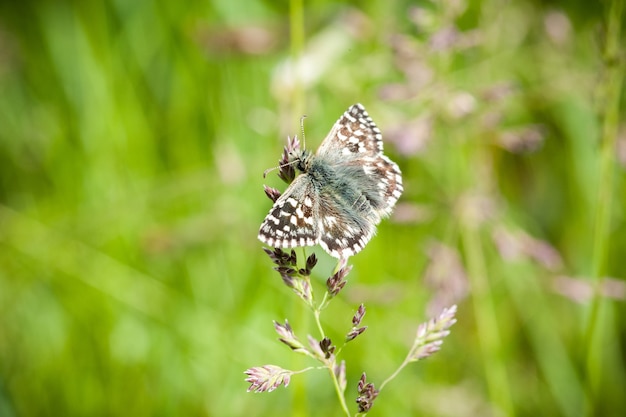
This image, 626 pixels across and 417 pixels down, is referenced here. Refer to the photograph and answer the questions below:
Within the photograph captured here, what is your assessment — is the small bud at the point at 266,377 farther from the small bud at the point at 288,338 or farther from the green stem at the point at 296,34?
the green stem at the point at 296,34

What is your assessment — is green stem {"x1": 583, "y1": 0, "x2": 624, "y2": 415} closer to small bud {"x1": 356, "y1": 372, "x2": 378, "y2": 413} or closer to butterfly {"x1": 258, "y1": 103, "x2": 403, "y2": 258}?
butterfly {"x1": 258, "y1": 103, "x2": 403, "y2": 258}

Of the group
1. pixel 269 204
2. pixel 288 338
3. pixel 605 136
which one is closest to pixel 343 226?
pixel 288 338

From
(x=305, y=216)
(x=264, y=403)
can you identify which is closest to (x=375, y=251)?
(x=264, y=403)

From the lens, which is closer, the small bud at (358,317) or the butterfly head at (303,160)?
the small bud at (358,317)

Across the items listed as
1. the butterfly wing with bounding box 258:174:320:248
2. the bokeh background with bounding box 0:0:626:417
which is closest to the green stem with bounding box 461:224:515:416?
the bokeh background with bounding box 0:0:626:417

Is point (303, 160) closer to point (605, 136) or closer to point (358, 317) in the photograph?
point (358, 317)

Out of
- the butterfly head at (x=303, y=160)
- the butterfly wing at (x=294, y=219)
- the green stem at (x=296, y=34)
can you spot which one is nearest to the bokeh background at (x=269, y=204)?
the green stem at (x=296, y=34)
